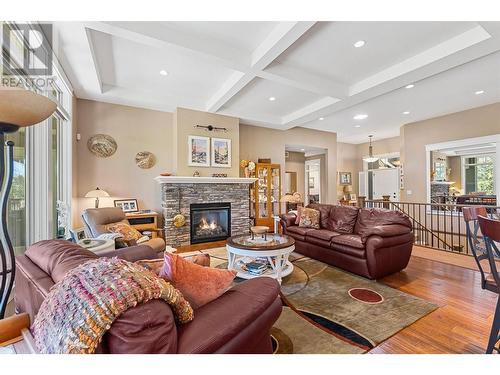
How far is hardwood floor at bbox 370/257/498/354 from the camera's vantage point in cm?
172

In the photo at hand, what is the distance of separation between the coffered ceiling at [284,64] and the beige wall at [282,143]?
100 centimetres

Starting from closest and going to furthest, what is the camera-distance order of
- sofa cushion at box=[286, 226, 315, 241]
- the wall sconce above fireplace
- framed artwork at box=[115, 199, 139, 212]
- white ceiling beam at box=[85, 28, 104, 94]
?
1. white ceiling beam at box=[85, 28, 104, 94]
2. sofa cushion at box=[286, 226, 315, 241]
3. framed artwork at box=[115, 199, 139, 212]
4. the wall sconce above fireplace

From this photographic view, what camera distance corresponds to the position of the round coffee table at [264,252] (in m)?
2.74

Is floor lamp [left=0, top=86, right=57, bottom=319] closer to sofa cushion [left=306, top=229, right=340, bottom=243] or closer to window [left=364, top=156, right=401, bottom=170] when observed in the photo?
sofa cushion [left=306, top=229, right=340, bottom=243]

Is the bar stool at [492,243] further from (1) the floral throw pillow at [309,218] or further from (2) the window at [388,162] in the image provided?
(2) the window at [388,162]

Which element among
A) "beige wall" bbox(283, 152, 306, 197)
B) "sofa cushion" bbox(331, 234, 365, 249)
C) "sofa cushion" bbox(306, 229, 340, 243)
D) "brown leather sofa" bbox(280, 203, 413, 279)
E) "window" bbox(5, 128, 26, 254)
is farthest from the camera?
"beige wall" bbox(283, 152, 306, 197)

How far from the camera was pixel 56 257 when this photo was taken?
1.22 meters

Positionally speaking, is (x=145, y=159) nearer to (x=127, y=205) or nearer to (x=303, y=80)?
(x=127, y=205)

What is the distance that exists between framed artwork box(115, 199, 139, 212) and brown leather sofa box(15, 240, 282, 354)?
3.04 metres

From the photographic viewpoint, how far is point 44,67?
271 cm

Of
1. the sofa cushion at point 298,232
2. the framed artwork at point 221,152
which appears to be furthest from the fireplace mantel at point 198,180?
the sofa cushion at point 298,232

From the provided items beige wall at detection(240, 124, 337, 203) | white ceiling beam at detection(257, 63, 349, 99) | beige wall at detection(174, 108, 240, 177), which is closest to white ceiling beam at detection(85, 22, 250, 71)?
white ceiling beam at detection(257, 63, 349, 99)
